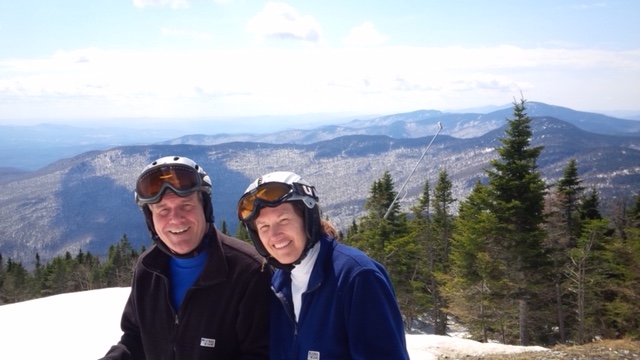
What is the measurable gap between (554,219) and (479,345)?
1265 centimetres

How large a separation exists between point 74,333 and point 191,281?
11.4m

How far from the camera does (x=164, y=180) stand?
357cm

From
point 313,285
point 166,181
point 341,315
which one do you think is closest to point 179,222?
point 166,181

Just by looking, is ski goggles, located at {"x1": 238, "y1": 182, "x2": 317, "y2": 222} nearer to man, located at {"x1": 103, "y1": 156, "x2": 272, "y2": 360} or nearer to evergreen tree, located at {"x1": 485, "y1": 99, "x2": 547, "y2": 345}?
man, located at {"x1": 103, "y1": 156, "x2": 272, "y2": 360}

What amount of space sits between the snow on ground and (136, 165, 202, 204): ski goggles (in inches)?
363

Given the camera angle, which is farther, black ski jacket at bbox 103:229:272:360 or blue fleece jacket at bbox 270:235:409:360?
black ski jacket at bbox 103:229:272:360

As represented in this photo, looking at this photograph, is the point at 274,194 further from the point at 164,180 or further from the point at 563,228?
the point at 563,228

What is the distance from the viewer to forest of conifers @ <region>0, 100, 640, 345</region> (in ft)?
64.0

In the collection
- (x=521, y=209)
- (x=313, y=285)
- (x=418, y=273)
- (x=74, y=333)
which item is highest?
(x=313, y=285)

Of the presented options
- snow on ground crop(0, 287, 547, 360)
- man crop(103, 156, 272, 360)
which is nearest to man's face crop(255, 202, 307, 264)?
man crop(103, 156, 272, 360)

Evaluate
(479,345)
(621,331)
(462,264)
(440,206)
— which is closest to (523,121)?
(462,264)

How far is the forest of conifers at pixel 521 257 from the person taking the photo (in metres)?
19.5

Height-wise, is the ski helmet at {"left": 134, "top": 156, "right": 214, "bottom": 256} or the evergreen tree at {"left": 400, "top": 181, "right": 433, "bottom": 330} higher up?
the ski helmet at {"left": 134, "top": 156, "right": 214, "bottom": 256}

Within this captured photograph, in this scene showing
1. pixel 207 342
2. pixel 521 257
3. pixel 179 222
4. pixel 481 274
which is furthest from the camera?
pixel 481 274
